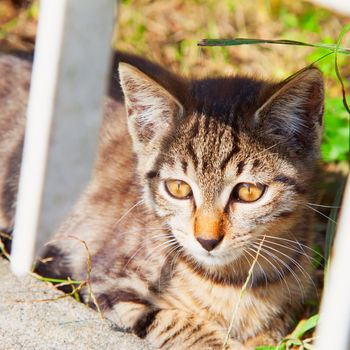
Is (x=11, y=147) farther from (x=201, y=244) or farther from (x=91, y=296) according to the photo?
(x=201, y=244)

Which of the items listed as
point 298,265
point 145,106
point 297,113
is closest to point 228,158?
point 297,113

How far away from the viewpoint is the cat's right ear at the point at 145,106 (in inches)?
101

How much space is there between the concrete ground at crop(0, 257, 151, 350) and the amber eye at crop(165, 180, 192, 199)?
1.70 feet

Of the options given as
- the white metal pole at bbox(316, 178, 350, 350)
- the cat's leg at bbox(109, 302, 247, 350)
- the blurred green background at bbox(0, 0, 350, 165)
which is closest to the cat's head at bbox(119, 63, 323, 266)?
the cat's leg at bbox(109, 302, 247, 350)

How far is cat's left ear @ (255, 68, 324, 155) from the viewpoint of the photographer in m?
2.40

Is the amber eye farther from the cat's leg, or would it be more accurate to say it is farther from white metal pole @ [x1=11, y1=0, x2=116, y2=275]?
the cat's leg

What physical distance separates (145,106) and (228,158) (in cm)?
39

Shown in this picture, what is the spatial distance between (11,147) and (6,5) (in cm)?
185

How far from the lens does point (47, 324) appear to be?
251cm

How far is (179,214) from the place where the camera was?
2.57 m

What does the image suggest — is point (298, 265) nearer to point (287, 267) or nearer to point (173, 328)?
point (287, 267)

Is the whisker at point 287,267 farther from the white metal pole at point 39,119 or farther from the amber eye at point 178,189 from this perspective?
the white metal pole at point 39,119

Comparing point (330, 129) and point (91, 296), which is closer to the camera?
point (91, 296)

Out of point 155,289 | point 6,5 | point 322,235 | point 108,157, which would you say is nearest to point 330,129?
point 322,235
